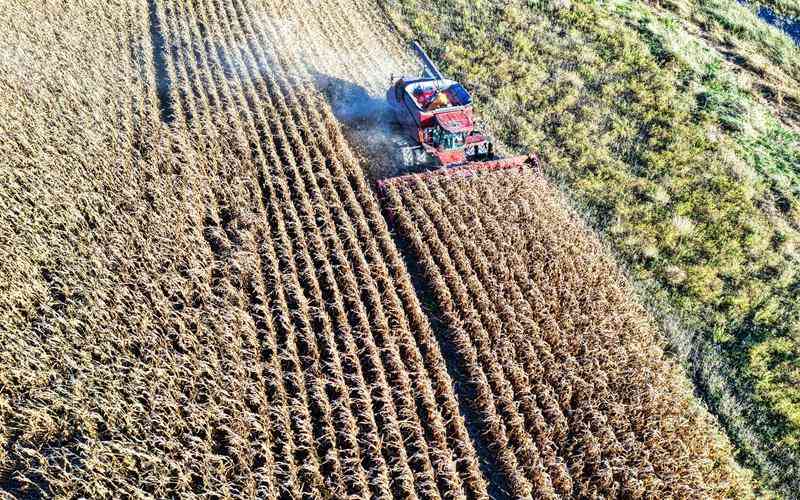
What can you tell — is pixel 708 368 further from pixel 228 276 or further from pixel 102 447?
pixel 102 447

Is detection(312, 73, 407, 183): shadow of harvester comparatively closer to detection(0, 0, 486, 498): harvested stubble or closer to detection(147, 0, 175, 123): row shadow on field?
detection(0, 0, 486, 498): harvested stubble

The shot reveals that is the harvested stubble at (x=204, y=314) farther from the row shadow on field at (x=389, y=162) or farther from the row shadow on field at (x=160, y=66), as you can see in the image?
the row shadow on field at (x=389, y=162)

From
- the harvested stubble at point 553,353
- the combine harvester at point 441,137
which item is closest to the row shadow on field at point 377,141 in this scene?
the harvested stubble at point 553,353

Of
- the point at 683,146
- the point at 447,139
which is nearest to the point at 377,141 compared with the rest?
the point at 447,139

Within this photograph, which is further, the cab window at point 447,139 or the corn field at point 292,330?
the cab window at point 447,139

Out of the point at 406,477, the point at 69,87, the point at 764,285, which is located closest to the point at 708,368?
the point at 764,285
